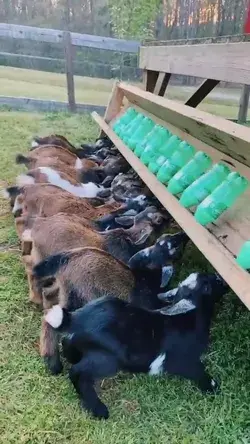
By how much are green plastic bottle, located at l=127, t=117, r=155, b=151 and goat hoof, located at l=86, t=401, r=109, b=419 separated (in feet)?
6.31

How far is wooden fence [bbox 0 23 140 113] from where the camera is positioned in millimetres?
7387

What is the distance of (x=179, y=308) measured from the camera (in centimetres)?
186

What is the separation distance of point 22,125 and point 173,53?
150 inches

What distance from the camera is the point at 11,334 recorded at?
202 centimetres

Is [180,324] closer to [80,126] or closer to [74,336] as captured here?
[74,336]

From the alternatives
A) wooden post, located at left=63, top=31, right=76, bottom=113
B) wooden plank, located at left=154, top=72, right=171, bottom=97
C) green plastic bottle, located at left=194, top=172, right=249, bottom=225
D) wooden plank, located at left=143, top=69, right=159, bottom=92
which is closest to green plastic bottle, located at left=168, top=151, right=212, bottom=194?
green plastic bottle, located at left=194, top=172, right=249, bottom=225

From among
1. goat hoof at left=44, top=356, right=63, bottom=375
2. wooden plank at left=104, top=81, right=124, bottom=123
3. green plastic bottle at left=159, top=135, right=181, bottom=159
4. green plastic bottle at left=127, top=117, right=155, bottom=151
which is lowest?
goat hoof at left=44, top=356, right=63, bottom=375

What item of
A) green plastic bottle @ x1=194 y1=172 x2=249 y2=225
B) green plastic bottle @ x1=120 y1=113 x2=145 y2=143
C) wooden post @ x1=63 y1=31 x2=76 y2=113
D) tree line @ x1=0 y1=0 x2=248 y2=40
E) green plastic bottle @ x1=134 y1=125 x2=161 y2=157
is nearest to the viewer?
green plastic bottle @ x1=194 y1=172 x2=249 y2=225

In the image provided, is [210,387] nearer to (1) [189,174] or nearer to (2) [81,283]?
(2) [81,283]

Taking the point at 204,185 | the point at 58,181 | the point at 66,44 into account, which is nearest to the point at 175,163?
the point at 204,185

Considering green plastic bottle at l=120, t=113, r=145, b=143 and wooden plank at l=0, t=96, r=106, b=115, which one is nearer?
green plastic bottle at l=120, t=113, r=145, b=143

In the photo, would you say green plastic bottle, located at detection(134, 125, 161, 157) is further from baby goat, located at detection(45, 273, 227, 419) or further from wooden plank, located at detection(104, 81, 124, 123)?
wooden plank, located at detection(104, 81, 124, 123)

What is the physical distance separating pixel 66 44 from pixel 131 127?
15.1 ft

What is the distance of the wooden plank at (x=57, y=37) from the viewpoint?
7.37 metres
